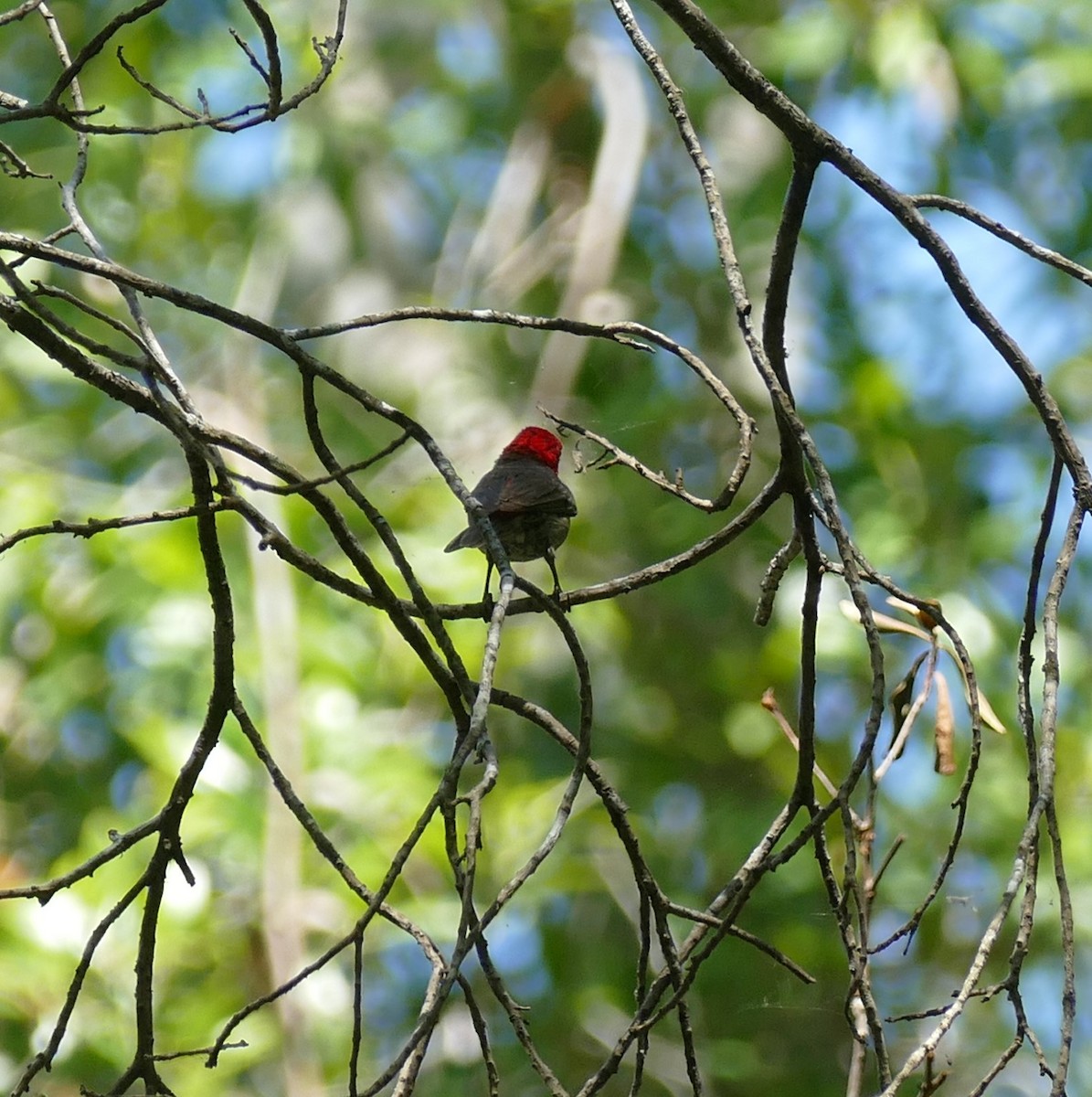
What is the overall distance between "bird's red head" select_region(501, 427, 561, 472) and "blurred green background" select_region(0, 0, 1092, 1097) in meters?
0.88

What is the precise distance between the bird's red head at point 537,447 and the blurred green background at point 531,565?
0.88m

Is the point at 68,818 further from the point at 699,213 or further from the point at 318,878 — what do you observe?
the point at 699,213

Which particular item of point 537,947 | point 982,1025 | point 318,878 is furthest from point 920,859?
point 318,878

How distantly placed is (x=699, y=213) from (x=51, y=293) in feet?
18.3

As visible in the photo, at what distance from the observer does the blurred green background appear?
13.9 feet

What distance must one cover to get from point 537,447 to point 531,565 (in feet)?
6.68

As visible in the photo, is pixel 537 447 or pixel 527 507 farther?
pixel 537 447

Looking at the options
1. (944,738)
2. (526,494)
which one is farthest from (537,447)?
(944,738)

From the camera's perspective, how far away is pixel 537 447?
3.54m

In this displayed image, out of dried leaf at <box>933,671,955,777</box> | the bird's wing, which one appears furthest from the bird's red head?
dried leaf at <box>933,671,955,777</box>

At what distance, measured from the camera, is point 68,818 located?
610 cm

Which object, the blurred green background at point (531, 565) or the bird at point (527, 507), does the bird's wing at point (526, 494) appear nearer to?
the bird at point (527, 507)

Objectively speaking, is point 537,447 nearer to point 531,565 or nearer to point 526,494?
point 526,494

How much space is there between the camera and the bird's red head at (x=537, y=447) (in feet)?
11.5
